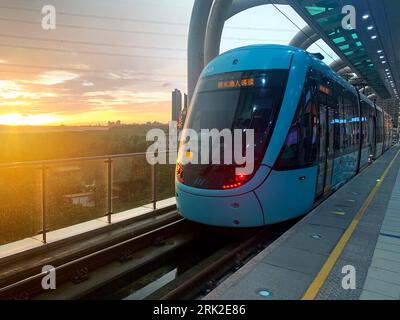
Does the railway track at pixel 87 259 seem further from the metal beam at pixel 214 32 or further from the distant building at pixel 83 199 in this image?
the metal beam at pixel 214 32

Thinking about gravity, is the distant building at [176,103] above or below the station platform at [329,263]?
above

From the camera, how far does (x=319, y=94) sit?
662cm

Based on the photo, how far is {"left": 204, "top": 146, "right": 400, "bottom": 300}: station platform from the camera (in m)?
3.42

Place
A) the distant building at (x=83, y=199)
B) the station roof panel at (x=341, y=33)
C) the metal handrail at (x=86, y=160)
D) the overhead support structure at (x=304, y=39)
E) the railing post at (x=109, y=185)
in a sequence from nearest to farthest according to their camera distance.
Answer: the metal handrail at (x=86, y=160) → the distant building at (x=83, y=199) → the railing post at (x=109, y=185) → the station roof panel at (x=341, y=33) → the overhead support structure at (x=304, y=39)

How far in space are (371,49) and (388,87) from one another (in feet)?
56.4

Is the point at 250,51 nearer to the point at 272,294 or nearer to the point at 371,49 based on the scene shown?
the point at 272,294

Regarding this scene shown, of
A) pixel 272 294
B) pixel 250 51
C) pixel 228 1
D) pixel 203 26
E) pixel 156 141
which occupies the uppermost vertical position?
pixel 228 1

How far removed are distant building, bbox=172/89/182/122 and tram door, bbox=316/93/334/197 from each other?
4.54m

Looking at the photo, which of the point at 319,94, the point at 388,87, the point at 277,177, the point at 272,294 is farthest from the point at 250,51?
the point at 388,87

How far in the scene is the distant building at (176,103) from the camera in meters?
10.1

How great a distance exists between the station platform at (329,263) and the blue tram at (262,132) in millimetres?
624

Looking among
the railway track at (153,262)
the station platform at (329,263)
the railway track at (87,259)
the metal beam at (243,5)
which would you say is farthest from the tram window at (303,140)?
the metal beam at (243,5)

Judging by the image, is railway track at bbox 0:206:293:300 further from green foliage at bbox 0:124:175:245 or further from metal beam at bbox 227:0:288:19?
metal beam at bbox 227:0:288:19

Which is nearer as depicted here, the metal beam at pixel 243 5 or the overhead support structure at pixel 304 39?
the metal beam at pixel 243 5
